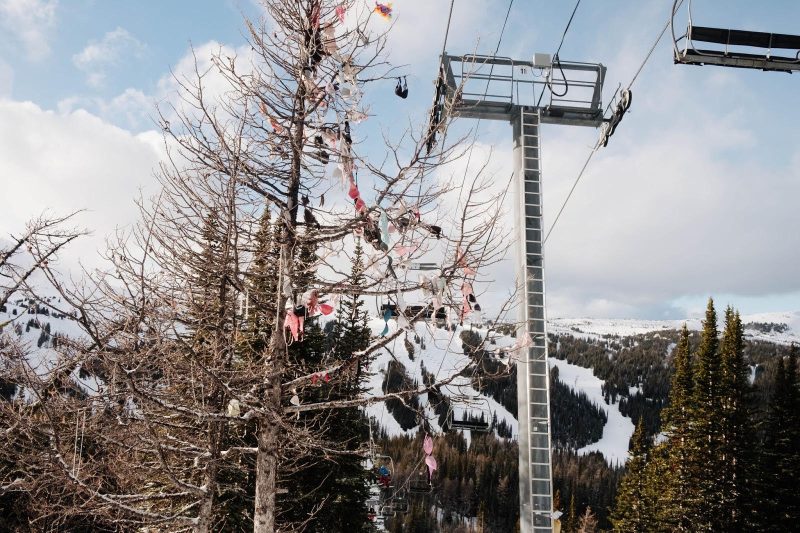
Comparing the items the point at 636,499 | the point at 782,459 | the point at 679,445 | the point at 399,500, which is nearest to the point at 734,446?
the point at 782,459

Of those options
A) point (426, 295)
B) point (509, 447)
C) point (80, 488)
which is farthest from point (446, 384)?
point (509, 447)

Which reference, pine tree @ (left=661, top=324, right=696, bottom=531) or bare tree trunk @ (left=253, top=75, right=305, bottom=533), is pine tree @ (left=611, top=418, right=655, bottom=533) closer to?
pine tree @ (left=661, top=324, right=696, bottom=531)

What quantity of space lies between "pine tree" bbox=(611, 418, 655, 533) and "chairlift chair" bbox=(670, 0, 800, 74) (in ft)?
114

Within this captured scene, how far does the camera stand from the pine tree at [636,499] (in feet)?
115

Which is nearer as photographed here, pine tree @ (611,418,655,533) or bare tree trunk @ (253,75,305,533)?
bare tree trunk @ (253,75,305,533)

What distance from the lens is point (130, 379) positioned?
507 cm

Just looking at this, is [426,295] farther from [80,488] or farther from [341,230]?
[80,488]

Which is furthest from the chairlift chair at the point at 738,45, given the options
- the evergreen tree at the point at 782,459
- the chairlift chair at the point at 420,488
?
the evergreen tree at the point at 782,459

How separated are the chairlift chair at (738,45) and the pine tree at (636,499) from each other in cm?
3472

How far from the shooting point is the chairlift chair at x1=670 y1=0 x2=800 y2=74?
5594mm

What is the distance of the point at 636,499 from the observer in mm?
36438

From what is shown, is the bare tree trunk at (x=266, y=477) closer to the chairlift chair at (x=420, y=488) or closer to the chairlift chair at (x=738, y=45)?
the chairlift chair at (x=420, y=488)

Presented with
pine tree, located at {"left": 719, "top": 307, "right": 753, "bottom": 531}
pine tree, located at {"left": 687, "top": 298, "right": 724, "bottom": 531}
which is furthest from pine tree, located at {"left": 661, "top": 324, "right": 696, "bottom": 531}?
pine tree, located at {"left": 719, "top": 307, "right": 753, "bottom": 531}

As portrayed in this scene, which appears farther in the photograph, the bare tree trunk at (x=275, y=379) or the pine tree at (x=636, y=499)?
the pine tree at (x=636, y=499)
